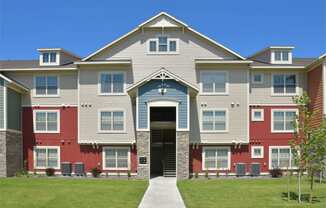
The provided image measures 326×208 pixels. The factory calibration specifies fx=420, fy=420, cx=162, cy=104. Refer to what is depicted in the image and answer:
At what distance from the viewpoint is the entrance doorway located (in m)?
29.3

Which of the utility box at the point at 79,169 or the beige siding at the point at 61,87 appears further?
the beige siding at the point at 61,87

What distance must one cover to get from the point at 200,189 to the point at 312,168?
5839 mm

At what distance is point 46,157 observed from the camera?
29953mm

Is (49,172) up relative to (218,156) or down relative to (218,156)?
down

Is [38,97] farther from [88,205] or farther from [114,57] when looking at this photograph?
[88,205]

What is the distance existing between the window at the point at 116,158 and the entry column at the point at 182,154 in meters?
4.21

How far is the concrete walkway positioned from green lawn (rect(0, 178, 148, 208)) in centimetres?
36

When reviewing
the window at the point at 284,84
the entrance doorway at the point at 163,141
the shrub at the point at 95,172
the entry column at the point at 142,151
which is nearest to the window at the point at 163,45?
the entrance doorway at the point at 163,141

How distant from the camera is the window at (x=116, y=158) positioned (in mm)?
29047

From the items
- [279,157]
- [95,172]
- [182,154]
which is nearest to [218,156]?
[182,154]

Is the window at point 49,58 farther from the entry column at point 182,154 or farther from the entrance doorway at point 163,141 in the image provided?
the entry column at point 182,154

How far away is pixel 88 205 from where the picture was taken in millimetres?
15594

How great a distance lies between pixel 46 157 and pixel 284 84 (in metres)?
17.7

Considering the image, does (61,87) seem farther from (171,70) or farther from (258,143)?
(258,143)
